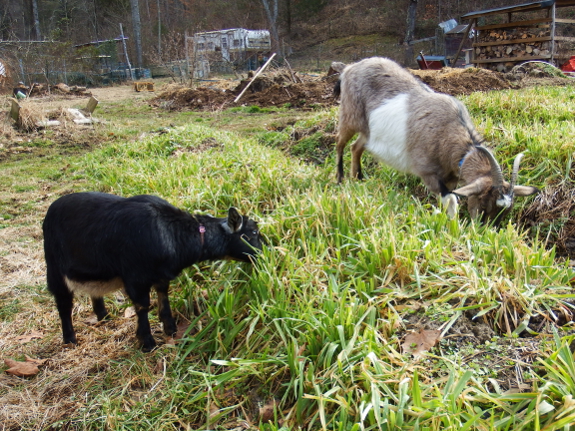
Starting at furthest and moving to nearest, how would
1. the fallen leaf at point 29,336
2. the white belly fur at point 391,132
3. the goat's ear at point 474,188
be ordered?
the white belly fur at point 391,132
the goat's ear at point 474,188
the fallen leaf at point 29,336

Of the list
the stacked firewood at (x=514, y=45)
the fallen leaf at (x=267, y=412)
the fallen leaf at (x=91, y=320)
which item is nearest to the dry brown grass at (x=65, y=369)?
the fallen leaf at (x=91, y=320)

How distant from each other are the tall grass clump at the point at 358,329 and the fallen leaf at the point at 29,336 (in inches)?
39.0

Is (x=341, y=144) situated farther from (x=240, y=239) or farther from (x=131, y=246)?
(x=131, y=246)

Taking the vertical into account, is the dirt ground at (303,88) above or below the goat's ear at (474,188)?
above

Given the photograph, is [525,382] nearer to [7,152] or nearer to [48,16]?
[7,152]

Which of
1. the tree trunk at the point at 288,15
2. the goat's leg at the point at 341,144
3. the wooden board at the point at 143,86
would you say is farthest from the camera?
the tree trunk at the point at 288,15

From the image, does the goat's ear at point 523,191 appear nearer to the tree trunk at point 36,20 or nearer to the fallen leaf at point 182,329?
the fallen leaf at point 182,329

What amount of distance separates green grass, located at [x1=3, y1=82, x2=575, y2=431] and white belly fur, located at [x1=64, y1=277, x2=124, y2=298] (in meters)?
0.46

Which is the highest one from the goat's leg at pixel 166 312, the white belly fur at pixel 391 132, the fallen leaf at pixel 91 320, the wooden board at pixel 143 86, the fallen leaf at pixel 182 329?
the wooden board at pixel 143 86

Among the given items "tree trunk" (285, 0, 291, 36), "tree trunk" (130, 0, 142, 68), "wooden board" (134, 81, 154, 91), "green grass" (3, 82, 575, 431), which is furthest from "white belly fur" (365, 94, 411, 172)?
"tree trunk" (285, 0, 291, 36)

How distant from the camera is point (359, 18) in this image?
Answer: 1284 inches

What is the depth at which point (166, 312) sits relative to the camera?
10.00ft

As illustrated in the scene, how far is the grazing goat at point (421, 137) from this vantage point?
13.6ft

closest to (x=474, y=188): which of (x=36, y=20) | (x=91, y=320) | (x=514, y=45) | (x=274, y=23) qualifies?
(x=91, y=320)
